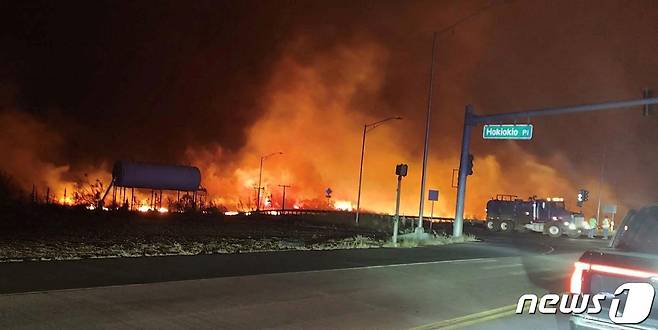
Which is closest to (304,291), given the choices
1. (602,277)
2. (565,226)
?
(602,277)

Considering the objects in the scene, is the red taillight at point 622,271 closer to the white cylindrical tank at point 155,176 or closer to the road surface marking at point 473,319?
the road surface marking at point 473,319

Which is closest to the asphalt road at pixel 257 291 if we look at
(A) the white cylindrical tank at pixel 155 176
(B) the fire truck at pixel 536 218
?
(B) the fire truck at pixel 536 218

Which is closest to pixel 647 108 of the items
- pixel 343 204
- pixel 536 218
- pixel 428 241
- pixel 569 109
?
pixel 569 109

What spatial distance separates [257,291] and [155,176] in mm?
38962

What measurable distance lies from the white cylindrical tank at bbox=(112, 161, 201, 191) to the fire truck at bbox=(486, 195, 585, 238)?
24127 millimetres

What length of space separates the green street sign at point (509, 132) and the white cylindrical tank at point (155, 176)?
28.4 metres

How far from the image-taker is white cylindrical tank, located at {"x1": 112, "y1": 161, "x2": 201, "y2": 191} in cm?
4591

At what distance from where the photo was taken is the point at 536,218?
145 feet

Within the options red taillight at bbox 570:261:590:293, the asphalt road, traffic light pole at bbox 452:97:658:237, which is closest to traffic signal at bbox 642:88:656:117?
traffic light pole at bbox 452:97:658:237

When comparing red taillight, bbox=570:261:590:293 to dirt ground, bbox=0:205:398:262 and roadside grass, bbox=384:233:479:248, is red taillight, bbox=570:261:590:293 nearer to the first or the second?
dirt ground, bbox=0:205:398:262

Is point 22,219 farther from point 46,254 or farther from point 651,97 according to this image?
point 651,97

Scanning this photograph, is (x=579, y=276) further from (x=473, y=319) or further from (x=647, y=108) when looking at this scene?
(x=647, y=108)

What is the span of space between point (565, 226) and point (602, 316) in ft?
131

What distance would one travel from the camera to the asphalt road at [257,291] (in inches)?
328
